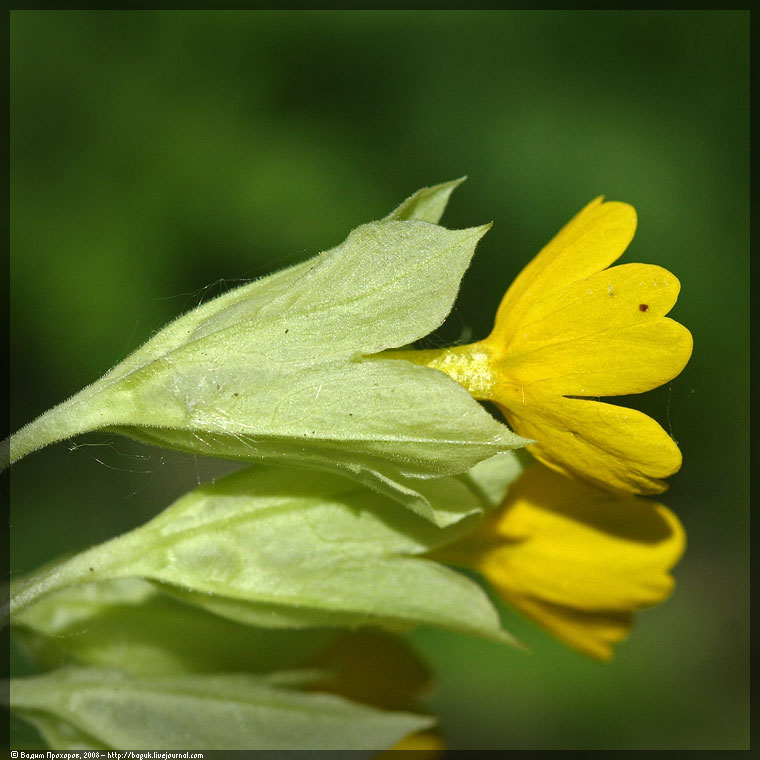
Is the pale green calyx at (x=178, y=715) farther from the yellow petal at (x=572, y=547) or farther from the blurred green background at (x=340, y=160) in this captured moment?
the blurred green background at (x=340, y=160)

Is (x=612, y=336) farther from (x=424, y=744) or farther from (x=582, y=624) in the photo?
(x=424, y=744)

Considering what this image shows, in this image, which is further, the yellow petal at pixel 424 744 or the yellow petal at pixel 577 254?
the yellow petal at pixel 424 744

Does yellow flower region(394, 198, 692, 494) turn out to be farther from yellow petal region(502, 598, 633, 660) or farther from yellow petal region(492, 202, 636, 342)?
yellow petal region(502, 598, 633, 660)

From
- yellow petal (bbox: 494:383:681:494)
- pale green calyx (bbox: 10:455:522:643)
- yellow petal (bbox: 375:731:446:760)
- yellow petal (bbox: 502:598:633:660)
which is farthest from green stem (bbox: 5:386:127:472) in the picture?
yellow petal (bbox: 375:731:446:760)

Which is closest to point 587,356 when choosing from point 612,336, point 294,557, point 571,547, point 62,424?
point 612,336

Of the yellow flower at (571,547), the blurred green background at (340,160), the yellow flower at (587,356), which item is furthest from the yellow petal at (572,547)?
the blurred green background at (340,160)

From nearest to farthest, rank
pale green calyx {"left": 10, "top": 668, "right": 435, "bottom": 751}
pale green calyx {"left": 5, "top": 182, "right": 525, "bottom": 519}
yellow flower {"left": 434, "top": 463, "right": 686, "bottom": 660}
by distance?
pale green calyx {"left": 5, "top": 182, "right": 525, "bottom": 519} < pale green calyx {"left": 10, "top": 668, "right": 435, "bottom": 751} < yellow flower {"left": 434, "top": 463, "right": 686, "bottom": 660}

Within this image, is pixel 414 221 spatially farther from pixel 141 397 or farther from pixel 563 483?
pixel 563 483
